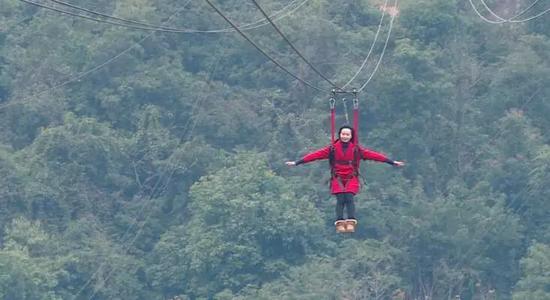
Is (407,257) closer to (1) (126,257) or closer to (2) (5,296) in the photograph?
(1) (126,257)

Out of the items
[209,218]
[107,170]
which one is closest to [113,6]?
[107,170]

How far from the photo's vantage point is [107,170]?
36875 mm

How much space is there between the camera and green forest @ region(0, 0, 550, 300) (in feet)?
113

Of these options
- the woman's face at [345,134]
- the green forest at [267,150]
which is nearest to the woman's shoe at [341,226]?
the woman's face at [345,134]

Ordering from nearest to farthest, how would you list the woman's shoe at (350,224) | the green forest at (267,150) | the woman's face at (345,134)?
the woman's face at (345,134), the woman's shoe at (350,224), the green forest at (267,150)

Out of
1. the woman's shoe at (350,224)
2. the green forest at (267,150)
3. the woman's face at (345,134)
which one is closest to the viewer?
the woman's face at (345,134)

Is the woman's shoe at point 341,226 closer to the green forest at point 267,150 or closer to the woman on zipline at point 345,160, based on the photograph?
the woman on zipline at point 345,160

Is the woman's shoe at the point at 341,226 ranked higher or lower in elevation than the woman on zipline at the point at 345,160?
lower

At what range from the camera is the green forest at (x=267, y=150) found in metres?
34.5

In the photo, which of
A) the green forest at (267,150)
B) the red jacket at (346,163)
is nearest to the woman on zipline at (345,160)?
the red jacket at (346,163)

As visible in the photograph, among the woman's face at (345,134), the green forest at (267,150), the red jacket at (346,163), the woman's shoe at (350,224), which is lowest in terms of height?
the woman's shoe at (350,224)

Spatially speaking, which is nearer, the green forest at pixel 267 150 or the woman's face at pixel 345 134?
the woman's face at pixel 345 134

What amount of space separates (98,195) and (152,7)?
4.74m

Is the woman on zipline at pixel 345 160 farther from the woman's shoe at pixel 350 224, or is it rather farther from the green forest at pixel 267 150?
the green forest at pixel 267 150
